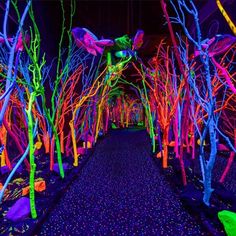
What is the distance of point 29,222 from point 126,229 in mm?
554

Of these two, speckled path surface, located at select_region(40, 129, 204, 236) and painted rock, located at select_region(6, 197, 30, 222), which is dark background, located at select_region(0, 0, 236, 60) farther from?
painted rock, located at select_region(6, 197, 30, 222)

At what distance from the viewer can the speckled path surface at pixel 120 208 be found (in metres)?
1.35

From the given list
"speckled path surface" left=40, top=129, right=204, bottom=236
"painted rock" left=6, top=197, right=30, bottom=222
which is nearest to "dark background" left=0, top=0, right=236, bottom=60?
"speckled path surface" left=40, top=129, right=204, bottom=236

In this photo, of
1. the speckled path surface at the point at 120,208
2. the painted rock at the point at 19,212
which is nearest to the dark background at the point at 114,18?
the speckled path surface at the point at 120,208

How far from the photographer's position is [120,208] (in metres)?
1.65

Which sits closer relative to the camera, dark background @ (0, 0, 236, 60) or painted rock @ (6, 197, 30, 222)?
painted rock @ (6, 197, 30, 222)

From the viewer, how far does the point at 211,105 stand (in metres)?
1.25

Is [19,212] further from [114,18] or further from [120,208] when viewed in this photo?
[114,18]

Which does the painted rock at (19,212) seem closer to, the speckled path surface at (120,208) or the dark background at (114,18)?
the speckled path surface at (120,208)

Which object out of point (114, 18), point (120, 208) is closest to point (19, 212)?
Result: point (120, 208)

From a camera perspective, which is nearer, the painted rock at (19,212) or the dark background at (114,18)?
the painted rock at (19,212)

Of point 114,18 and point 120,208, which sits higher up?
point 114,18

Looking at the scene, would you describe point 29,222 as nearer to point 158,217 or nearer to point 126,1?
point 158,217

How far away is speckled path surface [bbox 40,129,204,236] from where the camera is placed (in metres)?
1.35
